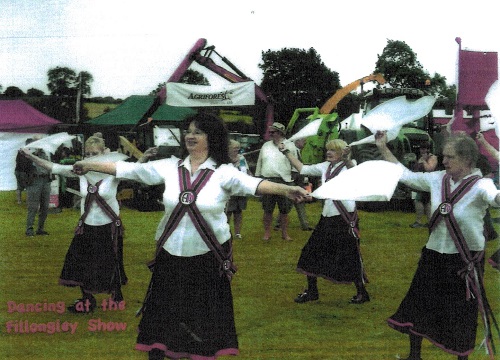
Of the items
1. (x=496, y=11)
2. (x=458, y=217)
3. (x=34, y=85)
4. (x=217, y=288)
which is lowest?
(x=217, y=288)

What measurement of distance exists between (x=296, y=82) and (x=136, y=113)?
4022 millimetres

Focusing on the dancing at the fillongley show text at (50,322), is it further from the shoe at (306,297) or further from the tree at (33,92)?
the tree at (33,92)

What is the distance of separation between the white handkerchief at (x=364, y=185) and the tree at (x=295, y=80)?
300 cm

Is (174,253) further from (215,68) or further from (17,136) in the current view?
(215,68)

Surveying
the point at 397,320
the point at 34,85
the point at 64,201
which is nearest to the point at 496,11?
the point at 397,320

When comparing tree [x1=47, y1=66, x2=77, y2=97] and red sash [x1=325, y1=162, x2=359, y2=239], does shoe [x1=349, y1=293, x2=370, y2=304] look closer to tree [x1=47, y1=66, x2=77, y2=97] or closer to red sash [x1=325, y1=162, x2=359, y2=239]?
red sash [x1=325, y1=162, x2=359, y2=239]

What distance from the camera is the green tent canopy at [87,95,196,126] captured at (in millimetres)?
11453

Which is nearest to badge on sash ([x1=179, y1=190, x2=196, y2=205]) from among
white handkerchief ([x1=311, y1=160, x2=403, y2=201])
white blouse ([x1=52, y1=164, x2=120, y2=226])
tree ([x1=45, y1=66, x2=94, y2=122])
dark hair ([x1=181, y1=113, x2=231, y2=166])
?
dark hair ([x1=181, y1=113, x2=231, y2=166])

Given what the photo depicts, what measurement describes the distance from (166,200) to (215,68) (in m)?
7.23

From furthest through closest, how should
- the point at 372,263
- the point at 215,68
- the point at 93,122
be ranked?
the point at 93,122 → the point at 215,68 → the point at 372,263

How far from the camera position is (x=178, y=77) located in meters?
11.3

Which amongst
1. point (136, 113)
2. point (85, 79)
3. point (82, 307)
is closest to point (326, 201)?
point (82, 307)

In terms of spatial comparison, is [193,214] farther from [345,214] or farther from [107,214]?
[345,214]

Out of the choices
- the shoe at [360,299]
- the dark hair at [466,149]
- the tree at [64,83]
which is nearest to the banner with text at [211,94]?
the tree at [64,83]
